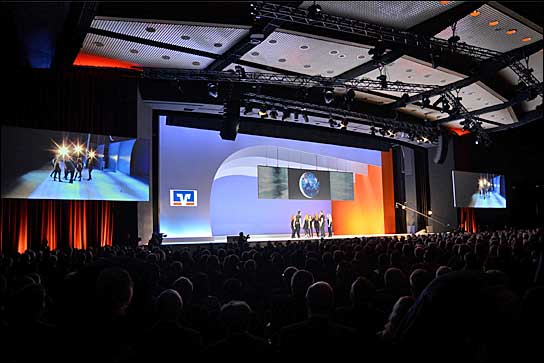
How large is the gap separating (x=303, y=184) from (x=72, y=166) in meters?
11.1

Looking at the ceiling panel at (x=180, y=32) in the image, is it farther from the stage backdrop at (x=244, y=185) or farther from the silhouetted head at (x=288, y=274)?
the stage backdrop at (x=244, y=185)

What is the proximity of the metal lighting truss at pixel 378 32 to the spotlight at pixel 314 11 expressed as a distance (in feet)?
0.08

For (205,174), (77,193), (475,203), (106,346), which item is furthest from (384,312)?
(475,203)

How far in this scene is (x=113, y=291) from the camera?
246cm

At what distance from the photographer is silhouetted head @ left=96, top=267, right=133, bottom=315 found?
2438 mm

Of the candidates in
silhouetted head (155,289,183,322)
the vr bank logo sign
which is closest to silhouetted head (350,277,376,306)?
silhouetted head (155,289,183,322)

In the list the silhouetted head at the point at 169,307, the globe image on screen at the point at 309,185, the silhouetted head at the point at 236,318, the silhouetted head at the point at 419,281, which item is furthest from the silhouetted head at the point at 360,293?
the globe image on screen at the point at 309,185

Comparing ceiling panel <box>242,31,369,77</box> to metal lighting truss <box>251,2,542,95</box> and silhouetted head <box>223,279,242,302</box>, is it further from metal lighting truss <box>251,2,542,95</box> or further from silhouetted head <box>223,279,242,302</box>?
silhouetted head <box>223,279,242,302</box>

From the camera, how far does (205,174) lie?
1712 cm

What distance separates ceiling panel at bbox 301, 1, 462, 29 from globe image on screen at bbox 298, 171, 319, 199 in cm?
1101

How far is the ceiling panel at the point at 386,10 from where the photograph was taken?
28.4 feet

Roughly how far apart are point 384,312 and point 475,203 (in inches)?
785

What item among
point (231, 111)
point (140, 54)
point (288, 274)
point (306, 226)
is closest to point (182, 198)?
point (231, 111)

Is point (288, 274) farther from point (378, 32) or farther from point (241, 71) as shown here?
point (241, 71)
